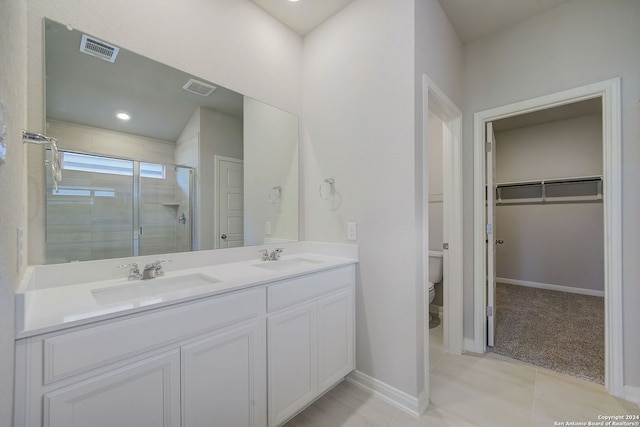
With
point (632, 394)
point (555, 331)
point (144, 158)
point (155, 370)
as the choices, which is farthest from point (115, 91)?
point (555, 331)

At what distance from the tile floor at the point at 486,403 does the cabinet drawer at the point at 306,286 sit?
0.73 m

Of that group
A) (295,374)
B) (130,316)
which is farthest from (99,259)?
(295,374)

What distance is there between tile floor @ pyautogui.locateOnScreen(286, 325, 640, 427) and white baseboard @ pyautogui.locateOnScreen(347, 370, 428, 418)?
0.10 ft

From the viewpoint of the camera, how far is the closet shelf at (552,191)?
12.6 feet

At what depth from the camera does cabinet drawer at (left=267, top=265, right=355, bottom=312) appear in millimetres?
1361

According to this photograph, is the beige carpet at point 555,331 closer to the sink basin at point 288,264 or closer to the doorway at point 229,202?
the sink basin at point 288,264

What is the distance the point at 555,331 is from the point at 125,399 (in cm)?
355

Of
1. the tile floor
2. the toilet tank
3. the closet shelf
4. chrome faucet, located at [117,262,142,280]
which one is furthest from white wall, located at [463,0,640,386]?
the closet shelf

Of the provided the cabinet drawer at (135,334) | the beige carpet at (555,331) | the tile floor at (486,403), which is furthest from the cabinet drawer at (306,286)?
the beige carpet at (555,331)

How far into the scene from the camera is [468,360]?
2.17 meters

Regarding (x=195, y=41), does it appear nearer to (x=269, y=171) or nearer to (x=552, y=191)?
(x=269, y=171)

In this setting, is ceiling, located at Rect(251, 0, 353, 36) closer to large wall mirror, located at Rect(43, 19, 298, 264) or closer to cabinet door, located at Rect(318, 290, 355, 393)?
large wall mirror, located at Rect(43, 19, 298, 264)

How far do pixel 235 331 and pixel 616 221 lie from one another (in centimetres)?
245

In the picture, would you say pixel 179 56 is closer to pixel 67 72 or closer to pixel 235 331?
pixel 67 72
